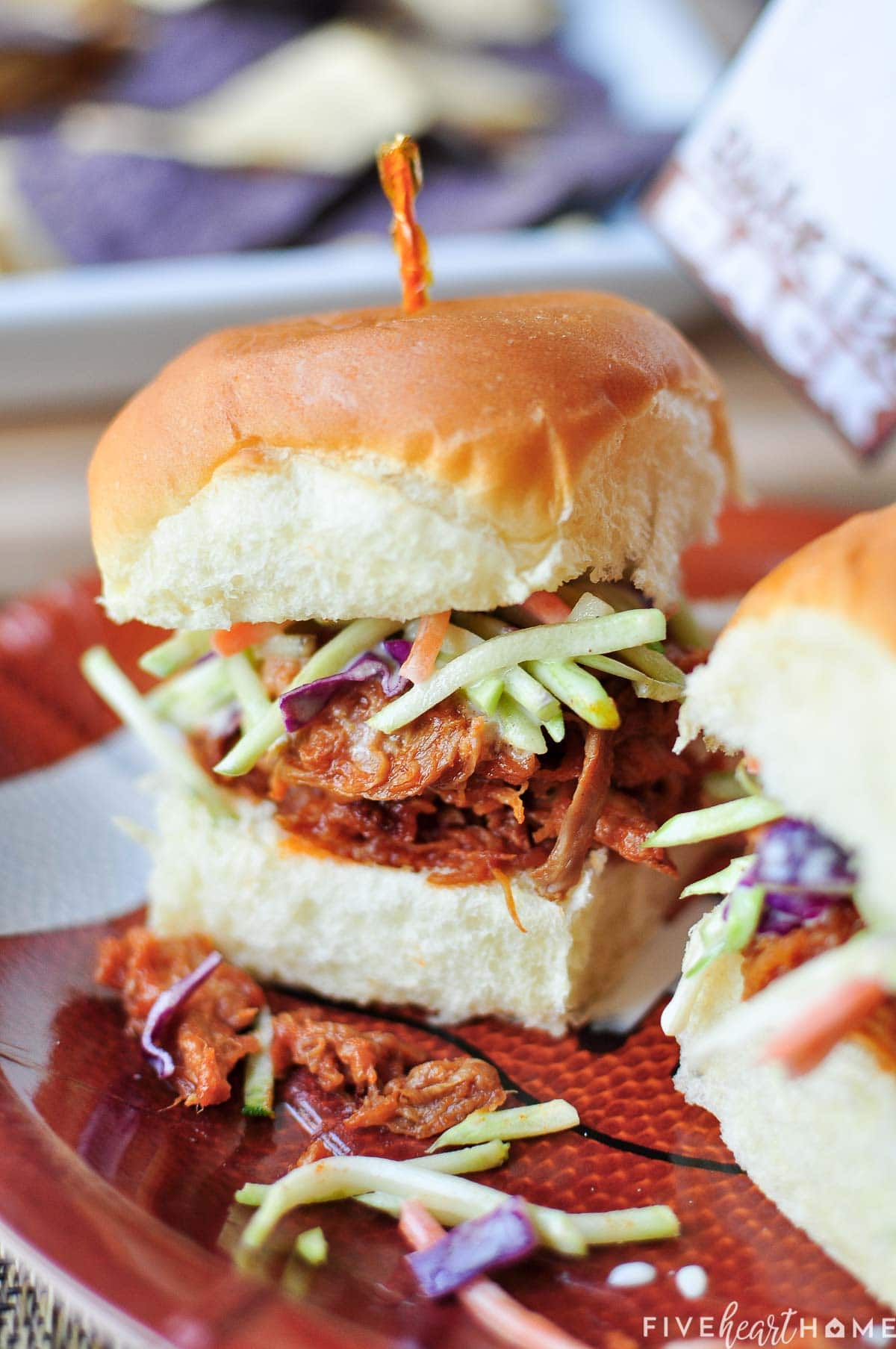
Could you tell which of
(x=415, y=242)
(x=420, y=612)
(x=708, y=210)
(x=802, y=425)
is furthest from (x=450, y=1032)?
(x=802, y=425)

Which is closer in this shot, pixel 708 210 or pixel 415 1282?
pixel 415 1282

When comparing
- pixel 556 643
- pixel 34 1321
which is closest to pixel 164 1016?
pixel 34 1321

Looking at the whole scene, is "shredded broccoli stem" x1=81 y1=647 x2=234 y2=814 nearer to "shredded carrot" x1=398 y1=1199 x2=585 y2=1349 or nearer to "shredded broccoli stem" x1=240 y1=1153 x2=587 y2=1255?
"shredded broccoli stem" x1=240 y1=1153 x2=587 y2=1255

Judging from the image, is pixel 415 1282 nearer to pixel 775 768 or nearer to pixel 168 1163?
pixel 168 1163

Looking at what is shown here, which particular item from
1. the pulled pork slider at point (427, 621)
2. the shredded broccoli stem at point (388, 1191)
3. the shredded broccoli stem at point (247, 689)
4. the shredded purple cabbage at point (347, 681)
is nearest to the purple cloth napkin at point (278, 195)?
the pulled pork slider at point (427, 621)

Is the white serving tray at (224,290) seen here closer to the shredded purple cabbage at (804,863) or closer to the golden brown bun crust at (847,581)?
the golden brown bun crust at (847,581)

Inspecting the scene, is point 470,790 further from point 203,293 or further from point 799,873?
point 203,293
